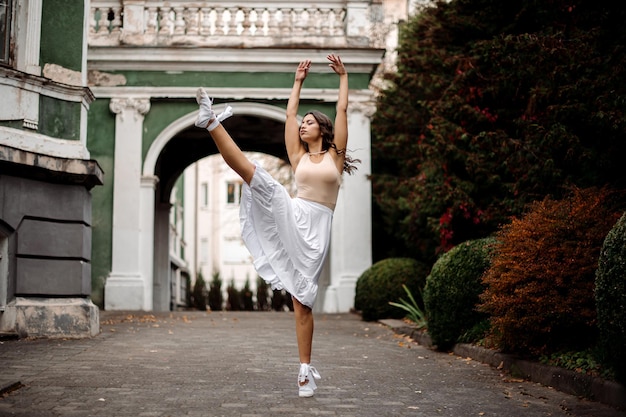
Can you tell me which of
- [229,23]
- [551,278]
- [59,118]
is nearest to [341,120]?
[551,278]

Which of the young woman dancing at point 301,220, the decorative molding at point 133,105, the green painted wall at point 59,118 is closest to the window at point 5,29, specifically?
the green painted wall at point 59,118

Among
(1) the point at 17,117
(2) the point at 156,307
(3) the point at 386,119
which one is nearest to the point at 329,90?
(3) the point at 386,119

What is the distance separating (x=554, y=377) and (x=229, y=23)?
13412 mm

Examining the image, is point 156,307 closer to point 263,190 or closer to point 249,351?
point 249,351

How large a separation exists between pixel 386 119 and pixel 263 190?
1221cm

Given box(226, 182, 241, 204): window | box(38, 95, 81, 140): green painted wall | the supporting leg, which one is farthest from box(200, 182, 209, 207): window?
the supporting leg

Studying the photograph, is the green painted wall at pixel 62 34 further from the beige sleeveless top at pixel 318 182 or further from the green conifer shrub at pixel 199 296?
the green conifer shrub at pixel 199 296

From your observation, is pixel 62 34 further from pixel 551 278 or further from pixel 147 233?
pixel 147 233

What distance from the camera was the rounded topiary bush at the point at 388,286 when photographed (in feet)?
45.5

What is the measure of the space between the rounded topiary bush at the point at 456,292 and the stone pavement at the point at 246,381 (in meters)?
0.30

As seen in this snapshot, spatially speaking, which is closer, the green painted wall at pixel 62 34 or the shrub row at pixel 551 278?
the shrub row at pixel 551 278

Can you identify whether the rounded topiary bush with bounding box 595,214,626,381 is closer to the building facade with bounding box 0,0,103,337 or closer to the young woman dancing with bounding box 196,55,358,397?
the young woman dancing with bounding box 196,55,358,397

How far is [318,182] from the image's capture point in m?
5.82

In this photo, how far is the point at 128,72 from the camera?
1761 cm
